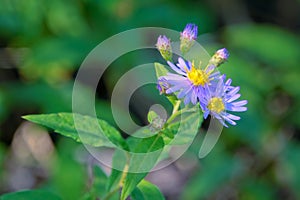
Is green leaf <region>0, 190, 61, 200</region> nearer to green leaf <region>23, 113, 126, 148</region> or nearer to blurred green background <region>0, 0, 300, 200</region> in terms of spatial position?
green leaf <region>23, 113, 126, 148</region>

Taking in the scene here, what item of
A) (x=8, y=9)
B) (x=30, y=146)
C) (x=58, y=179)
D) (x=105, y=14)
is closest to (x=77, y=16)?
(x=105, y=14)

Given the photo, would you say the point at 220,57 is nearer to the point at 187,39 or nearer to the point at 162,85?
the point at 187,39

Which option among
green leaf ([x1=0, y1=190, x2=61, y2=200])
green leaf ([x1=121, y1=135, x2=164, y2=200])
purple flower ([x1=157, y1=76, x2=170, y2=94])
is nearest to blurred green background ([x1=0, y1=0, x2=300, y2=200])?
green leaf ([x1=0, y1=190, x2=61, y2=200])

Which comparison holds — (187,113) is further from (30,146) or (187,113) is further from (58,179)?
(30,146)

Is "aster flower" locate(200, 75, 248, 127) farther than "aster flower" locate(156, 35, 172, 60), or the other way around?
"aster flower" locate(156, 35, 172, 60)

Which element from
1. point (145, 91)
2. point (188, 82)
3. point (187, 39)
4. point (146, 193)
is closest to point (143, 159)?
point (146, 193)

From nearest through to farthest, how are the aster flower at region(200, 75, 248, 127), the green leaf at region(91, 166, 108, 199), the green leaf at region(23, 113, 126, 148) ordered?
the aster flower at region(200, 75, 248, 127), the green leaf at region(23, 113, 126, 148), the green leaf at region(91, 166, 108, 199)

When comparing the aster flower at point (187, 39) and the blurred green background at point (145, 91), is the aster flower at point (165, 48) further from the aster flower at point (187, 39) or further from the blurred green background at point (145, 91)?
the blurred green background at point (145, 91)
